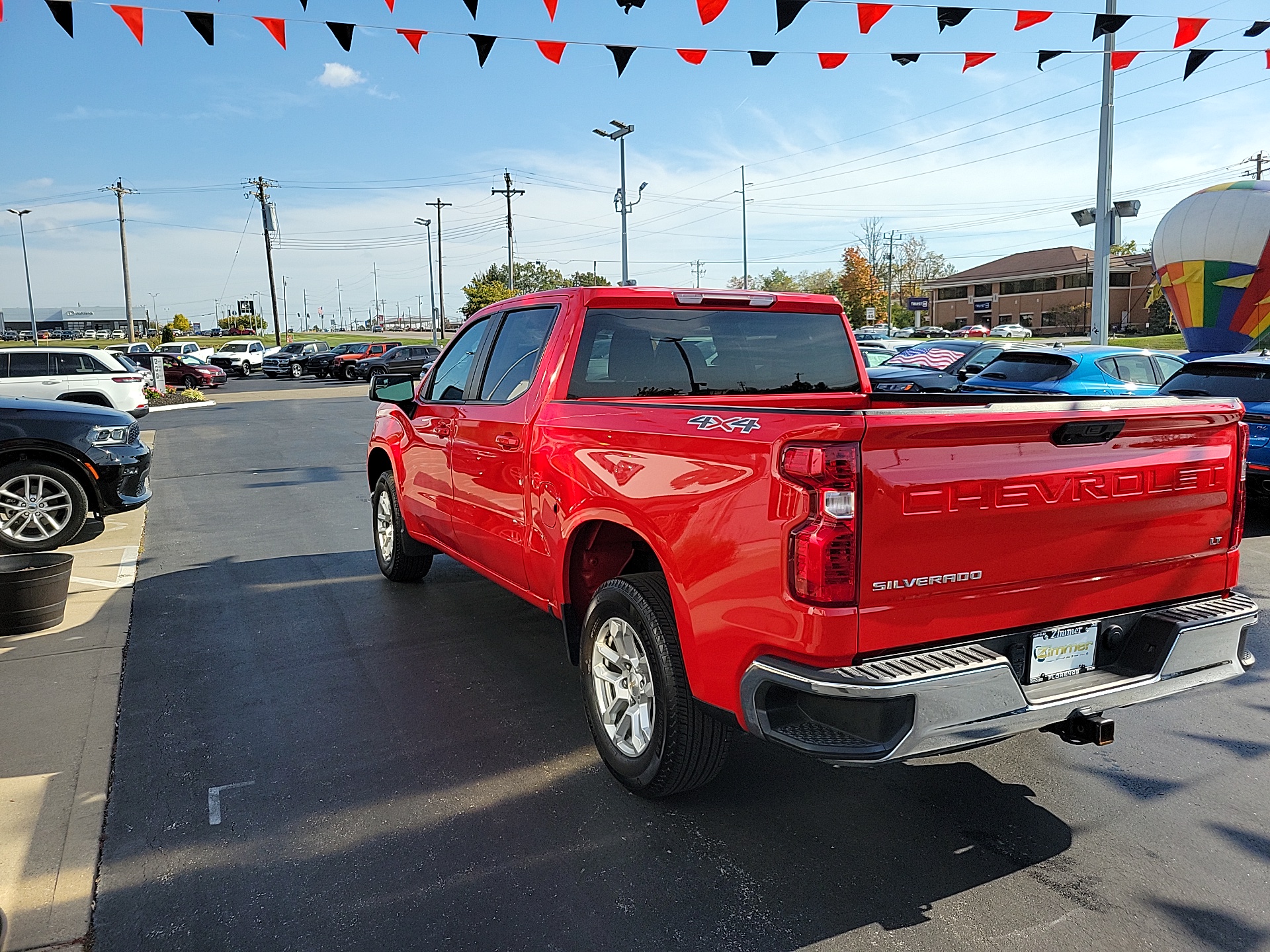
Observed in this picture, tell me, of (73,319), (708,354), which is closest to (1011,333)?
(708,354)

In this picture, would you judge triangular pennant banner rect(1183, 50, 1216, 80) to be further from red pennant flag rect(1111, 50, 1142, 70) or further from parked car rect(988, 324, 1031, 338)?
parked car rect(988, 324, 1031, 338)

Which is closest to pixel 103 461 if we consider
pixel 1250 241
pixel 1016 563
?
pixel 1016 563

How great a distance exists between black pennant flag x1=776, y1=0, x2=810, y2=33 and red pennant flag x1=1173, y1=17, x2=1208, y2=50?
4946mm

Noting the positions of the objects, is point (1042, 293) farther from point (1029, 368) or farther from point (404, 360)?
point (1029, 368)

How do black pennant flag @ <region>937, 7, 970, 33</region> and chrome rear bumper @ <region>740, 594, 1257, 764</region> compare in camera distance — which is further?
black pennant flag @ <region>937, 7, 970, 33</region>

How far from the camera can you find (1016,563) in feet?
9.73

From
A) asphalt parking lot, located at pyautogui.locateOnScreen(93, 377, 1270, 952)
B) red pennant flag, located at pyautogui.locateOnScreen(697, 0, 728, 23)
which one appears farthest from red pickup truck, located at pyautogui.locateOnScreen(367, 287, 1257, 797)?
red pennant flag, located at pyautogui.locateOnScreen(697, 0, 728, 23)

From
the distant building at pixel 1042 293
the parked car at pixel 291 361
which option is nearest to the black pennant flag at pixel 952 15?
the parked car at pixel 291 361

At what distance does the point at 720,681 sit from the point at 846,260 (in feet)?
332

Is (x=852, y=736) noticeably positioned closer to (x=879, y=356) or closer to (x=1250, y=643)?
(x=1250, y=643)

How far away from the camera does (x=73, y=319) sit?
142375mm

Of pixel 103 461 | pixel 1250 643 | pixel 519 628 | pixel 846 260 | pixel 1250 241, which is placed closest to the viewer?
pixel 1250 643

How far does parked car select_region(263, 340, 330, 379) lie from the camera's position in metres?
48.8

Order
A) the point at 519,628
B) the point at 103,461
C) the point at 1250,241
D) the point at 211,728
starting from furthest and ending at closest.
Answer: the point at 1250,241, the point at 103,461, the point at 519,628, the point at 211,728
